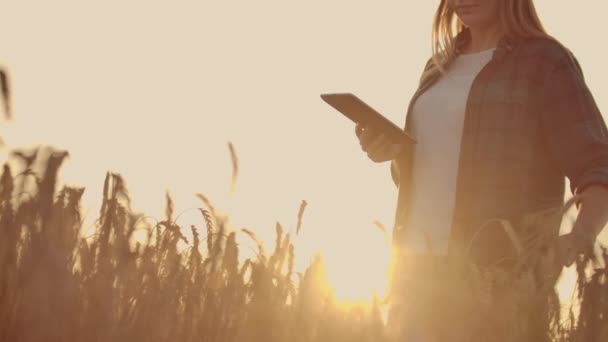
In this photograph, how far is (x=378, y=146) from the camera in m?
3.78

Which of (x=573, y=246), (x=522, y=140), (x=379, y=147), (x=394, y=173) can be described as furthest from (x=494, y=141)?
(x=573, y=246)

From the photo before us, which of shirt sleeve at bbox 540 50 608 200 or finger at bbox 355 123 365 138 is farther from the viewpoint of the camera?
finger at bbox 355 123 365 138

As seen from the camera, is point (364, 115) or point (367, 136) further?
point (367, 136)

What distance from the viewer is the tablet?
11.8 ft

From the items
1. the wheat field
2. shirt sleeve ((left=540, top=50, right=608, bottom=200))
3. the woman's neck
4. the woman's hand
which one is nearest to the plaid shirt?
shirt sleeve ((left=540, top=50, right=608, bottom=200))

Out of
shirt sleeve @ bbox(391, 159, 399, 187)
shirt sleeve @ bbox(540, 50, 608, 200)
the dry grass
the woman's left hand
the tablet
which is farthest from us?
shirt sleeve @ bbox(391, 159, 399, 187)

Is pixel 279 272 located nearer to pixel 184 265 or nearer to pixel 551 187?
pixel 184 265

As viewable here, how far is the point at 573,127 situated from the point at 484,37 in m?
0.65

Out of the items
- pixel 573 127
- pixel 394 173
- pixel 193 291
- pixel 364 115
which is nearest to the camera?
pixel 193 291

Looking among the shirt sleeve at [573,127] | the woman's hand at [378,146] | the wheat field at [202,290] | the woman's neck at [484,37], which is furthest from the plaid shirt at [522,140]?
the wheat field at [202,290]

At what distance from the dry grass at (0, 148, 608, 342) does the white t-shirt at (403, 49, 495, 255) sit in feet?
3.67

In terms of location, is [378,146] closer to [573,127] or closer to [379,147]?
[379,147]

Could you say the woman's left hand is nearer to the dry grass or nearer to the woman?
the dry grass

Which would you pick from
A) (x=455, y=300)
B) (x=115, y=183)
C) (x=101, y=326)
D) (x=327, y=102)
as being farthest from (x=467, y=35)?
(x=101, y=326)
